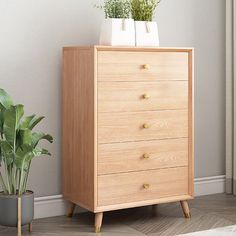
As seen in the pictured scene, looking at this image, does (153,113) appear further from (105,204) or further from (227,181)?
(227,181)

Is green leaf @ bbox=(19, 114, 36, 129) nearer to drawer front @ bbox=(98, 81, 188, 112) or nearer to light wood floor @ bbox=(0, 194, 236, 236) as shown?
drawer front @ bbox=(98, 81, 188, 112)

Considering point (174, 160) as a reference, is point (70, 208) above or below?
below

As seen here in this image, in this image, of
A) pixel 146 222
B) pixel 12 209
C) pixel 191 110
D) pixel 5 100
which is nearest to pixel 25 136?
pixel 5 100

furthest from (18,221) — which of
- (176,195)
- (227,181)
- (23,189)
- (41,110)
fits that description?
(227,181)

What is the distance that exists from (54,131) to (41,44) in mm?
555

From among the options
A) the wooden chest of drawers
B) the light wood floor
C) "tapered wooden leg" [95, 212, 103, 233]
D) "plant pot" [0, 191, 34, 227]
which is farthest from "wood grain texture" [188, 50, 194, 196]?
"plant pot" [0, 191, 34, 227]

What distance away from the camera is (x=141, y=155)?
3.28 meters

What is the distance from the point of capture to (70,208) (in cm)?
349

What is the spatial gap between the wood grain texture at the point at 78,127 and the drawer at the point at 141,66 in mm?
90

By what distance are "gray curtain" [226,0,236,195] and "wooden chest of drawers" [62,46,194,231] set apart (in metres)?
0.73

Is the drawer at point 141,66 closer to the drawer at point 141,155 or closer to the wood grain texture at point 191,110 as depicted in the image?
the wood grain texture at point 191,110

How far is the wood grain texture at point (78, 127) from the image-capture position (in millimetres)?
3154

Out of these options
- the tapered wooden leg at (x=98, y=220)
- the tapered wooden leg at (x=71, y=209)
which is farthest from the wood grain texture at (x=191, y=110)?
the tapered wooden leg at (x=71, y=209)

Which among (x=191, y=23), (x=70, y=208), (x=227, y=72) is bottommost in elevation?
(x=70, y=208)
